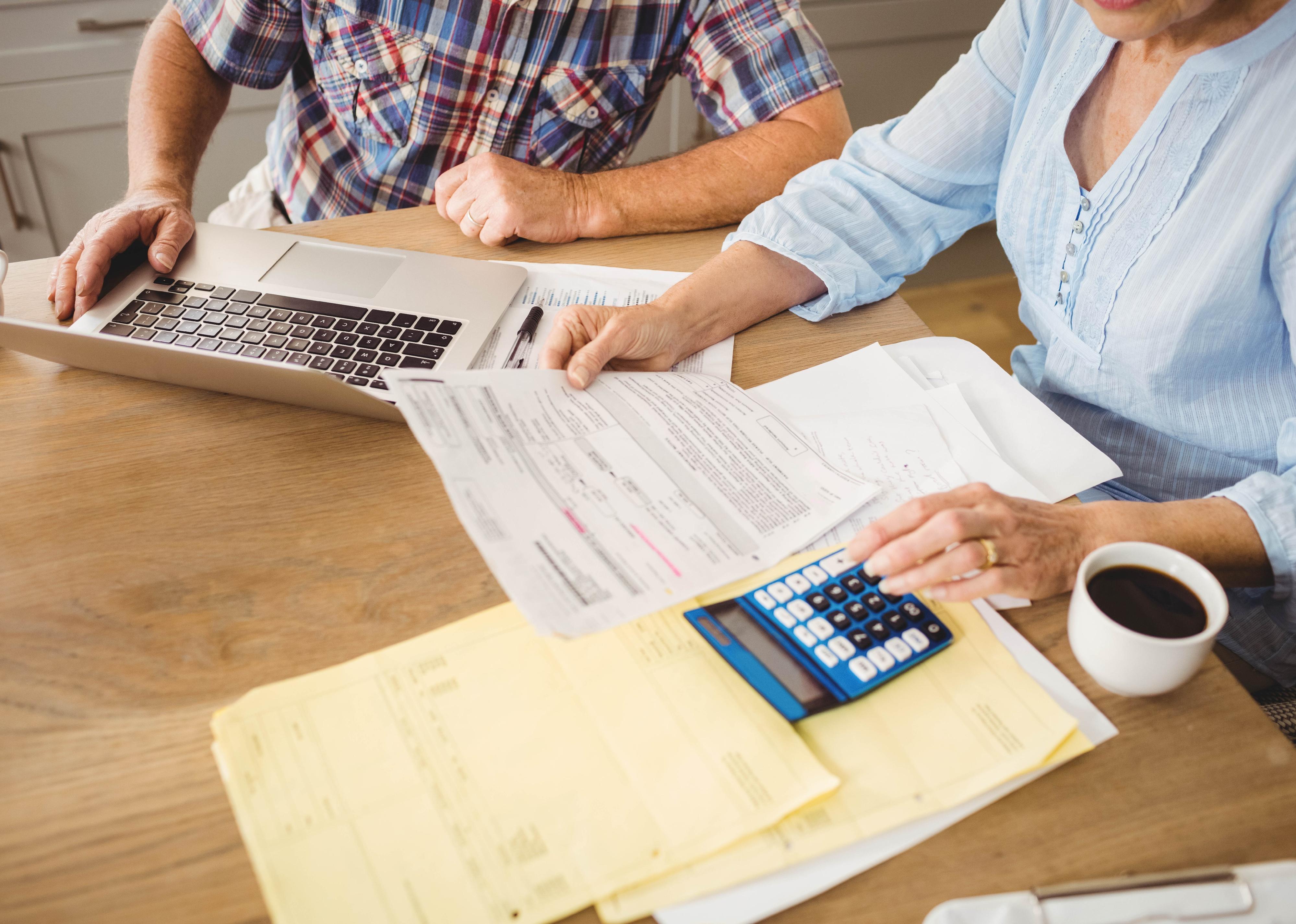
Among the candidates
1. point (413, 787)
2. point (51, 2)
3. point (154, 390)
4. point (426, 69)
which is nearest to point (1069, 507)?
point (413, 787)

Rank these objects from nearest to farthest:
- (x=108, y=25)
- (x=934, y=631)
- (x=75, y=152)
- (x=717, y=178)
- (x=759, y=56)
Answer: (x=934, y=631)
(x=717, y=178)
(x=759, y=56)
(x=108, y=25)
(x=75, y=152)

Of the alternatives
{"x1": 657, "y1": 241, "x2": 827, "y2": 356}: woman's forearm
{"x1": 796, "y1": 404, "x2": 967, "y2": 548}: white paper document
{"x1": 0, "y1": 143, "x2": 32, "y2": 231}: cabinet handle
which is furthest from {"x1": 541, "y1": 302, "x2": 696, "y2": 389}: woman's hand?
{"x1": 0, "y1": 143, "x2": 32, "y2": 231}: cabinet handle

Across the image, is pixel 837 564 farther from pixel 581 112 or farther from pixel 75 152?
pixel 75 152

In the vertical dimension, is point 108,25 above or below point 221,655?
below

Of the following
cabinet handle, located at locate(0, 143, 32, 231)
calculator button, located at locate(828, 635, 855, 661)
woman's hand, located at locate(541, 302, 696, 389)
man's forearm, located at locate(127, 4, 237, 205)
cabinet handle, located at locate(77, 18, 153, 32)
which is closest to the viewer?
calculator button, located at locate(828, 635, 855, 661)

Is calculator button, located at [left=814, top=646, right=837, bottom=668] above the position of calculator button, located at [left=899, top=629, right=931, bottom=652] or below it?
below

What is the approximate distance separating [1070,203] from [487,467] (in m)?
0.60

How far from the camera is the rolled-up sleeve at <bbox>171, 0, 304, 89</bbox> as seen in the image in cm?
117

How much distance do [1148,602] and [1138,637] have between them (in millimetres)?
52

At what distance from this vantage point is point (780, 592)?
1.83 ft

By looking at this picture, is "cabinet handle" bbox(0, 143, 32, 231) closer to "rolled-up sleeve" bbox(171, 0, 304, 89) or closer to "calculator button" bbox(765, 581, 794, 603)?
"rolled-up sleeve" bbox(171, 0, 304, 89)

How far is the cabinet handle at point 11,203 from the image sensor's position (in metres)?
2.01

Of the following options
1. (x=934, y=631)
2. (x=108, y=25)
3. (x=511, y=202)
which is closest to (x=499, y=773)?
(x=934, y=631)

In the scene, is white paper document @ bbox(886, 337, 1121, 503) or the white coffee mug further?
white paper document @ bbox(886, 337, 1121, 503)
